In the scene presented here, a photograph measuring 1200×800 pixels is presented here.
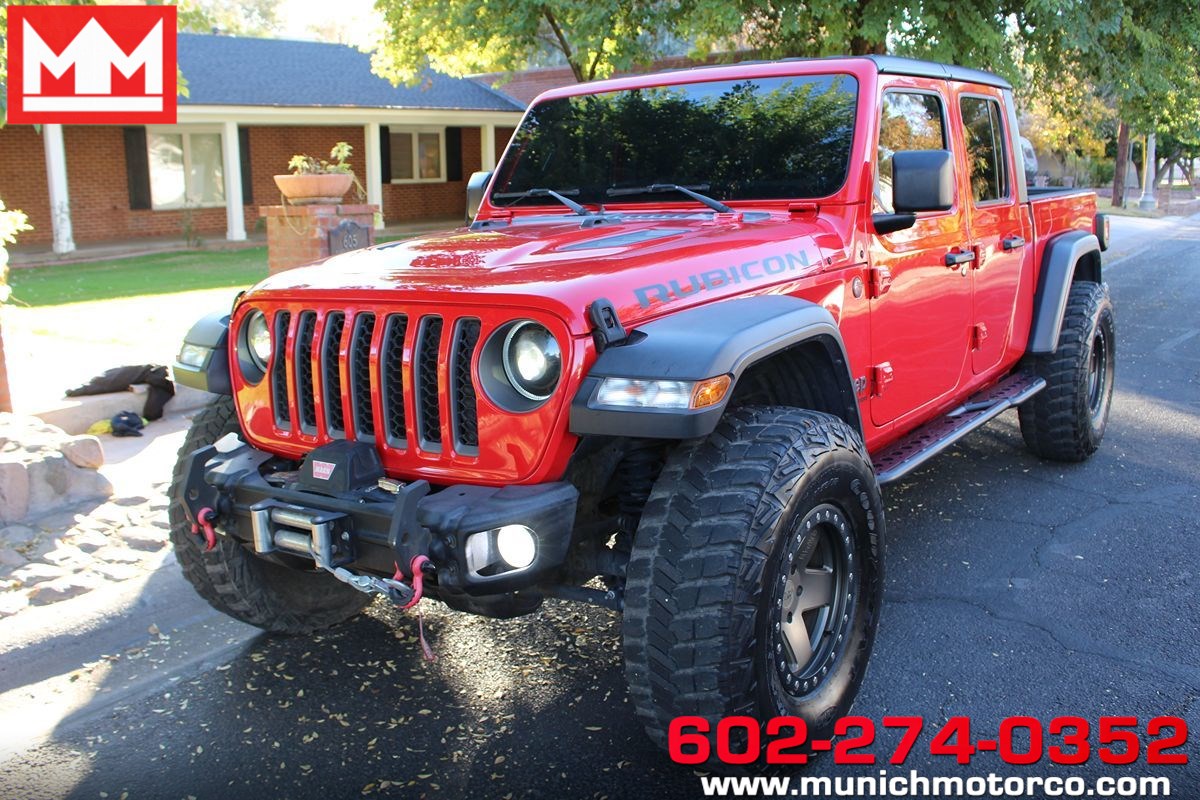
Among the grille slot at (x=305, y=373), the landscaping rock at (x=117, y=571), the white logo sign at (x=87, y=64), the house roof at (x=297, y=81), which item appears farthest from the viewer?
the house roof at (x=297, y=81)

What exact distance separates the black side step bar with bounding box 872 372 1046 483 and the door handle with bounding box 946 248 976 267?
2.33ft

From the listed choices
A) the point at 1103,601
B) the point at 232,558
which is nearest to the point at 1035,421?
the point at 1103,601

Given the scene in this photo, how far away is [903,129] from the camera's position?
438 cm

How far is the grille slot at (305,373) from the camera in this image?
329cm

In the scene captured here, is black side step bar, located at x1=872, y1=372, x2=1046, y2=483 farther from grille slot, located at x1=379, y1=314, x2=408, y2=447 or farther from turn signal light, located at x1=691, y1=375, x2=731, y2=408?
grille slot, located at x1=379, y1=314, x2=408, y2=447

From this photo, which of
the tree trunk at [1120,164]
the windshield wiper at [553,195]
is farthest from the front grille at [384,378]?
the tree trunk at [1120,164]

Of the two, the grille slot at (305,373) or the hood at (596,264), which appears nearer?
the hood at (596,264)

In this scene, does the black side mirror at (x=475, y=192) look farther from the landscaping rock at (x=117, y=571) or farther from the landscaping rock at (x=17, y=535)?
the landscaping rock at (x=17, y=535)

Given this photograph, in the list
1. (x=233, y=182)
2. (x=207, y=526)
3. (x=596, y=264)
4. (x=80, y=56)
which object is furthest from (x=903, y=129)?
(x=233, y=182)

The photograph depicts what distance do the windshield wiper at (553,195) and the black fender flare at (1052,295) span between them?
265cm

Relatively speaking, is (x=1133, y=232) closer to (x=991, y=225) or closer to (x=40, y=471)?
(x=991, y=225)

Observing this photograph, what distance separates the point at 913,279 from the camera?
426 centimetres

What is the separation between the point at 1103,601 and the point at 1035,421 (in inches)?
70.5

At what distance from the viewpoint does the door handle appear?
4516 millimetres
